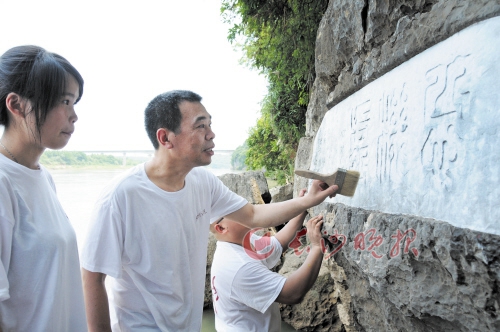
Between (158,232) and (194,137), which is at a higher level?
(194,137)

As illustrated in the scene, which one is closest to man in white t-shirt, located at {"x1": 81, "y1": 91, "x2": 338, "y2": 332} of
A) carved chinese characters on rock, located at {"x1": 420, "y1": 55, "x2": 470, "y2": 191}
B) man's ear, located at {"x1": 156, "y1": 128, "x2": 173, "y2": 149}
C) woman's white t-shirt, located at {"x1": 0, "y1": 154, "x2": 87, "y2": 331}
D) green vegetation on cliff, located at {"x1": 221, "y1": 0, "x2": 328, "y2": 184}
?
man's ear, located at {"x1": 156, "y1": 128, "x2": 173, "y2": 149}

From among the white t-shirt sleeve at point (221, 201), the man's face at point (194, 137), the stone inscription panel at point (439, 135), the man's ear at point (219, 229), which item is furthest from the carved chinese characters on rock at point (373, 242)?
the man's face at point (194, 137)

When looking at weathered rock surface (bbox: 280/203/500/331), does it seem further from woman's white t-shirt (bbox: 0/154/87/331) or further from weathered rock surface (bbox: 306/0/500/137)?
woman's white t-shirt (bbox: 0/154/87/331)

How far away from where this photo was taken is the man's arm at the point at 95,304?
1.67 m

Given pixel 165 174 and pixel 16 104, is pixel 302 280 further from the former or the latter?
pixel 16 104

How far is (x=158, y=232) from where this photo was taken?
1.82m

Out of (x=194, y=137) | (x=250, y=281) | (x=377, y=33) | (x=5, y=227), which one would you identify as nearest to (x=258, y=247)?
(x=250, y=281)

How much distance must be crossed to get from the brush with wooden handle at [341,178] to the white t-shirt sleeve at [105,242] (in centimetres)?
89

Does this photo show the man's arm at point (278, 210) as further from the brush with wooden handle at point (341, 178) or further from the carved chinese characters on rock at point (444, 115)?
the carved chinese characters on rock at point (444, 115)

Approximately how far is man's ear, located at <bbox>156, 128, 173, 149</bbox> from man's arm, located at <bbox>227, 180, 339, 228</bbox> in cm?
63

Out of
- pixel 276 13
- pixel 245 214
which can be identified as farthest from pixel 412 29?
pixel 276 13

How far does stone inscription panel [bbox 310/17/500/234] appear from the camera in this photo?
1175mm

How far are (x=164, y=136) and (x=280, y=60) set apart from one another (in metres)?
3.41

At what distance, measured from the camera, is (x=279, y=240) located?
8.69 ft
